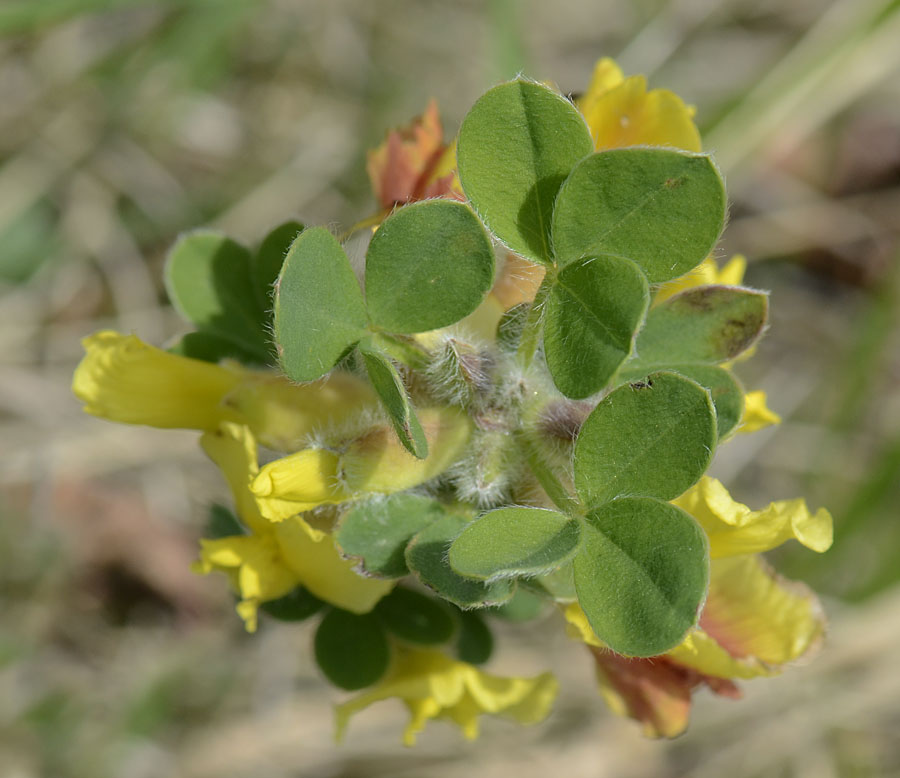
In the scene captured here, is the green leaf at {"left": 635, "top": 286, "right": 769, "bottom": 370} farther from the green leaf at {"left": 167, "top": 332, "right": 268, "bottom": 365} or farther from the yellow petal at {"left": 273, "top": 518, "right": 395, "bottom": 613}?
the green leaf at {"left": 167, "top": 332, "right": 268, "bottom": 365}

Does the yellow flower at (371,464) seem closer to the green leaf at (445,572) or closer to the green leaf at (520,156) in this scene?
the green leaf at (445,572)

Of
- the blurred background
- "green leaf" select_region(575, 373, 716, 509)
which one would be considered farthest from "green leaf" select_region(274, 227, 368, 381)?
the blurred background

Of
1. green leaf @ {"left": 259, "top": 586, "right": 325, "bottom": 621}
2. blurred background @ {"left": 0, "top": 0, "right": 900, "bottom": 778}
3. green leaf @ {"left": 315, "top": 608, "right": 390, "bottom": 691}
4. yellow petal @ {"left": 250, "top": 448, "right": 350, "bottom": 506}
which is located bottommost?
blurred background @ {"left": 0, "top": 0, "right": 900, "bottom": 778}

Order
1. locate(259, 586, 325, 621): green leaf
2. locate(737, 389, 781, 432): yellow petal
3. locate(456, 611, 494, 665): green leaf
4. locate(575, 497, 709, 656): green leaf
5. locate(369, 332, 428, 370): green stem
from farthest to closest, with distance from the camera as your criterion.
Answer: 1. locate(456, 611, 494, 665): green leaf
2. locate(259, 586, 325, 621): green leaf
3. locate(737, 389, 781, 432): yellow petal
4. locate(369, 332, 428, 370): green stem
5. locate(575, 497, 709, 656): green leaf

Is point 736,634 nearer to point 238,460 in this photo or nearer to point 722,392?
point 722,392

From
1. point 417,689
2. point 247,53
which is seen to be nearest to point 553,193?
point 417,689

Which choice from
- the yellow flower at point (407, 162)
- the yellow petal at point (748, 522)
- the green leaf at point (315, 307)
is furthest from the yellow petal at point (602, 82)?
the yellow petal at point (748, 522)

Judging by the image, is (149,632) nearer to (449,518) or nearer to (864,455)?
(449,518)
